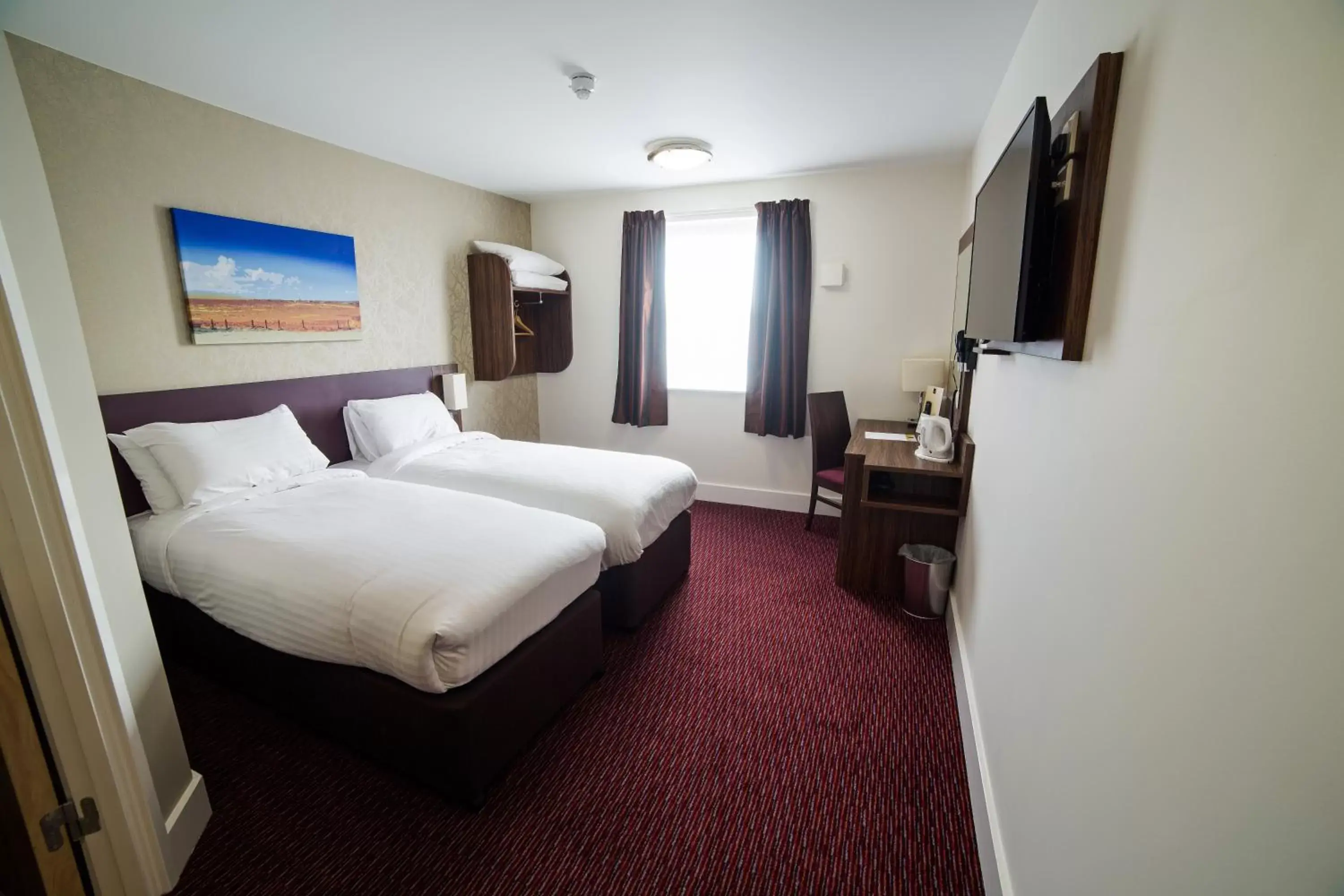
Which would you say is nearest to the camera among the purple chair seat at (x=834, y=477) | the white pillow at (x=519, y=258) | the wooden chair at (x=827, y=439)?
the purple chair seat at (x=834, y=477)

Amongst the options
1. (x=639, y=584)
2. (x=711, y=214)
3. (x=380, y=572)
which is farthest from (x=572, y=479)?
(x=711, y=214)

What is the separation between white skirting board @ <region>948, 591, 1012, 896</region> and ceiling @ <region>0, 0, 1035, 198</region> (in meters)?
2.43

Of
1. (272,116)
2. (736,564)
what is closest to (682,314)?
(736,564)

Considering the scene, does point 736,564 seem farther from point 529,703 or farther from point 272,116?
point 272,116

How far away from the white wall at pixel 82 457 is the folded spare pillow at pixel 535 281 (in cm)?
290

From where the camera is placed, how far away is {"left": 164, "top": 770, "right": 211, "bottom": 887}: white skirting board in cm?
145

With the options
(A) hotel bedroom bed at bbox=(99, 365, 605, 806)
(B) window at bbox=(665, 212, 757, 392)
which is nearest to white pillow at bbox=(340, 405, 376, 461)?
(A) hotel bedroom bed at bbox=(99, 365, 605, 806)

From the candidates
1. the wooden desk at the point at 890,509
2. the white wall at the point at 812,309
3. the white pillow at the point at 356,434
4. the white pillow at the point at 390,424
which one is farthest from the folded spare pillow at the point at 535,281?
the wooden desk at the point at 890,509

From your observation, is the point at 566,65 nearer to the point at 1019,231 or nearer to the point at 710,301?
the point at 1019,231

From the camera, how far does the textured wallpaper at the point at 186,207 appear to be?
86.1 inches

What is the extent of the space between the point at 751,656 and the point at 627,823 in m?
0.98

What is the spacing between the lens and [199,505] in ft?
7.54

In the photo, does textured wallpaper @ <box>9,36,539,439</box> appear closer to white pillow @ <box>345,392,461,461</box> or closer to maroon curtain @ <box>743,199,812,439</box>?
white pillow @ <box>345,392,461,461</box>

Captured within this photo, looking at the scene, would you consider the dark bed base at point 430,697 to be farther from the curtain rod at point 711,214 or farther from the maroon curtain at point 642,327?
the curtain rod at point 711,214
